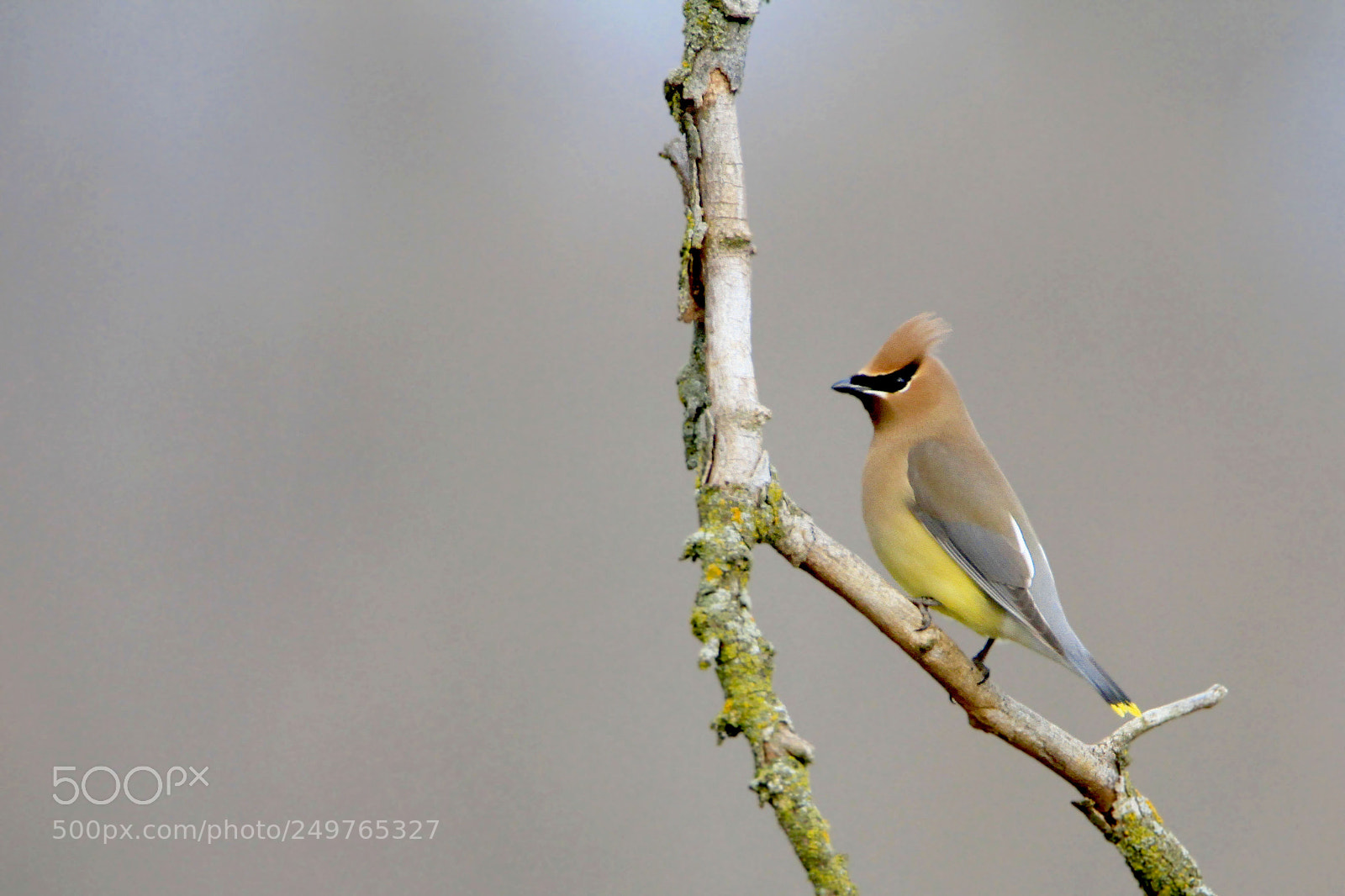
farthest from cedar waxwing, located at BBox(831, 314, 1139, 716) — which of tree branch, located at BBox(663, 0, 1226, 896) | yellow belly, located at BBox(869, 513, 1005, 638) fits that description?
tree branch, located at BBox(663, 0, 1226, 896)

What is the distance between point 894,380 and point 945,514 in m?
0.24

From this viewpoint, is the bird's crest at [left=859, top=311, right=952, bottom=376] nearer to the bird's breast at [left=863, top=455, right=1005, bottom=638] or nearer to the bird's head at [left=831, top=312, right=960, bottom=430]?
the bird's head at [left=831, top=312, right=960, bottom=430]

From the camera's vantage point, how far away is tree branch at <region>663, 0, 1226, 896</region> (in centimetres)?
138

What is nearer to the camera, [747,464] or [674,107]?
[747,464]

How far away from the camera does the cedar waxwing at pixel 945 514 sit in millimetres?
1750

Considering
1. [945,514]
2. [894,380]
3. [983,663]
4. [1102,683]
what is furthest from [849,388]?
[1102,683]

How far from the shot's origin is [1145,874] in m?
1.57

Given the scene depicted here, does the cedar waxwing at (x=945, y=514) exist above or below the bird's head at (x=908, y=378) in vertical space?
below

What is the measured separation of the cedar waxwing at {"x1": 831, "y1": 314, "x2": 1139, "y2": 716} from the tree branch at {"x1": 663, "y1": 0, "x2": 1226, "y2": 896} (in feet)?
0.62

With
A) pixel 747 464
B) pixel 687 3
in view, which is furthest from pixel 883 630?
pixel 687 3

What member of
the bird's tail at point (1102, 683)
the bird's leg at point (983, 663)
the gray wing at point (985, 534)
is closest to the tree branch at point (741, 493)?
the bird's leg at point (983, 663)

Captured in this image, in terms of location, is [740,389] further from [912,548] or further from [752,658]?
[912,548]

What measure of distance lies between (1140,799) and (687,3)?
1.33 metres

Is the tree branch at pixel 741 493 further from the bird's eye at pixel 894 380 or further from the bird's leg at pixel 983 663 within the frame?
the bird's eye at pixel 894 380
